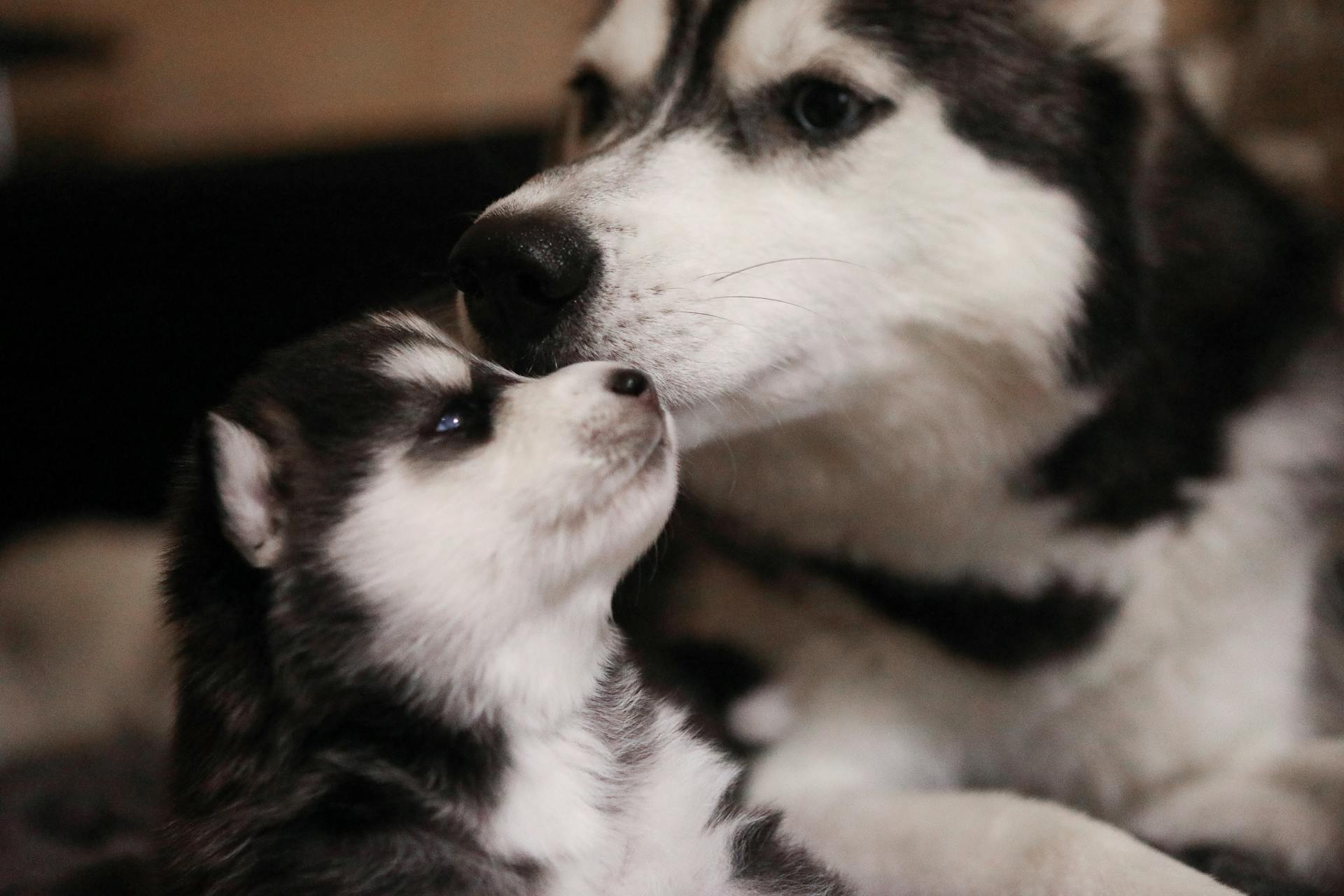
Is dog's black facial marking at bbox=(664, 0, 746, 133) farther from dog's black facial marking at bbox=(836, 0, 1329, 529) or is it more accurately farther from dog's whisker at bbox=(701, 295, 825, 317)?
→ dog's whisker at bbox=(701, 295, 825, 317)

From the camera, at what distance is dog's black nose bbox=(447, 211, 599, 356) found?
93 cm

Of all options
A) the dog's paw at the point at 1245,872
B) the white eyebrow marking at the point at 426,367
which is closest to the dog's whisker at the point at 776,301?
the white eyebrow marking at the point at 426,367

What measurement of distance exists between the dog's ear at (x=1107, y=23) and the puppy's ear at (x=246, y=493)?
88cm

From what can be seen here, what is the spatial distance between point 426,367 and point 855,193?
17.8 inches

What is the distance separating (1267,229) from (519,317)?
2.76 feet

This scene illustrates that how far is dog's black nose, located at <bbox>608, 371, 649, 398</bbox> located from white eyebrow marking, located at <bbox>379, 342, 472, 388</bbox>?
0.37ft

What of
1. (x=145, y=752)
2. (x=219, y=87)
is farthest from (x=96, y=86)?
(x=145, y=752)

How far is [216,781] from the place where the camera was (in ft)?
2.75

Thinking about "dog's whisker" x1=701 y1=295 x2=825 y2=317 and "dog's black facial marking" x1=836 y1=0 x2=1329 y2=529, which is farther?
"dog's black facial marking" x1=836 y1=0 x2=1329 y2=529

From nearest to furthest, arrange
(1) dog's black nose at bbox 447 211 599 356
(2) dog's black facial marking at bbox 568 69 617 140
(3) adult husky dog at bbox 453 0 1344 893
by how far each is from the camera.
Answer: (1) dog's black nose at bbox 447 211 599 356, (3) adult husky dog at bbox 453 0 1344 893, (2) dog's black facial marking at bbox 568 69 617 140

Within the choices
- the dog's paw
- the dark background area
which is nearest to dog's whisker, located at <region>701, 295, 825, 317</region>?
the dog's paw

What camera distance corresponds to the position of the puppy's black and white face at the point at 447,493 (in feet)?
2.70

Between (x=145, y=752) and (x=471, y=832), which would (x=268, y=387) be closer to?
(x=471, y=832)

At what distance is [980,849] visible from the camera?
1.03 meters
